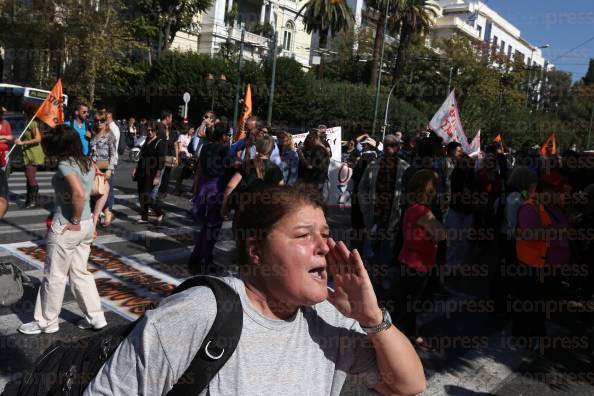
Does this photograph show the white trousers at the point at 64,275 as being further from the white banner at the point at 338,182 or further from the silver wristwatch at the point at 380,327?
the white banner at the point at 338,182

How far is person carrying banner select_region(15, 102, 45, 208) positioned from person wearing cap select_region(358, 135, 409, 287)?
580 cm

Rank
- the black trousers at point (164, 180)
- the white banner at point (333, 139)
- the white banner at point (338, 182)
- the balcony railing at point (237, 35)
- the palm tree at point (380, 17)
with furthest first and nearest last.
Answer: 1. the balcony railing at point (237, 35)
2. the palm tree at point (380, 17)
3. the white banner at point (333, 139)
4. the white banner at point (338, 182)
5. the black trousers at point (164, 180)

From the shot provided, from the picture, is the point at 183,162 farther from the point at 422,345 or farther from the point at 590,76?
the point at 590,76

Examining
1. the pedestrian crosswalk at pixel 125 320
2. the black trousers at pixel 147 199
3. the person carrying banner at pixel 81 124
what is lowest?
the pedestrian crosswalk at pixel 125 320

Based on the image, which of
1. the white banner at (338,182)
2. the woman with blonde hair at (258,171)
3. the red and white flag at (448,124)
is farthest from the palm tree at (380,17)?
the woman with blonde hair at (258,171)

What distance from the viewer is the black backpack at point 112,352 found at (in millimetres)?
1516

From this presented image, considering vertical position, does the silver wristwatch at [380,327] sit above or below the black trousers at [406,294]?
above

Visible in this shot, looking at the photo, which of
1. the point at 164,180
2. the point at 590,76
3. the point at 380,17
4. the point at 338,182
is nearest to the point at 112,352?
the point at 164,180

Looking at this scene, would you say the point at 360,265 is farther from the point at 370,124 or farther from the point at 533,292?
the point at 370,124

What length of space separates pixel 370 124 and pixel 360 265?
127ft

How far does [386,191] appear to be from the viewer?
24.1 ft

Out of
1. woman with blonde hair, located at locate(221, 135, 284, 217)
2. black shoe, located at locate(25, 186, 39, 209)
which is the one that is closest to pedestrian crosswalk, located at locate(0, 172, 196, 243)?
black shoe, located at locate(25, 186, 39, 209)

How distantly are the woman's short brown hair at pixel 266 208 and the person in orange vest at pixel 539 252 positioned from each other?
3549mm

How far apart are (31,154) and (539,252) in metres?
8.24
